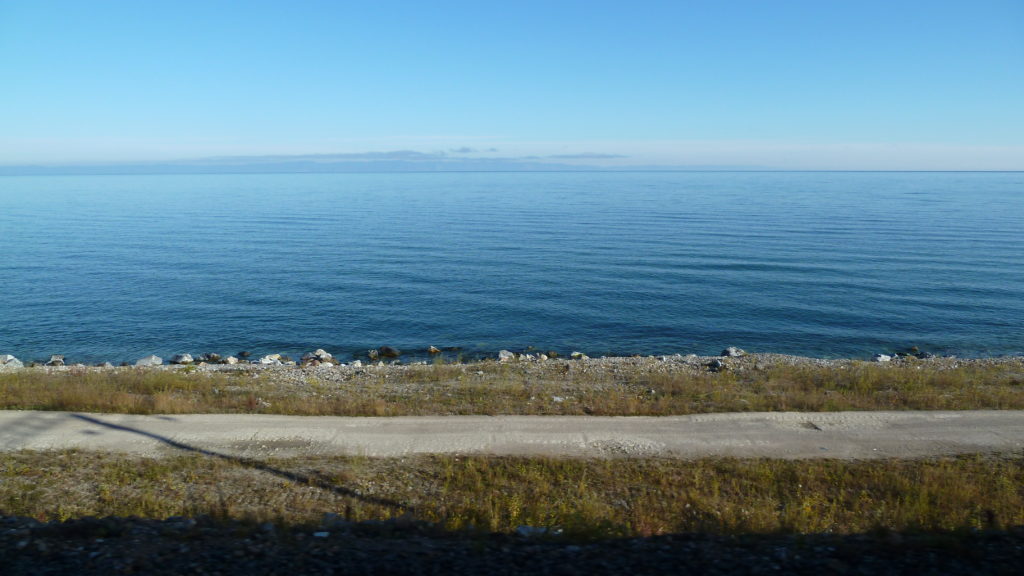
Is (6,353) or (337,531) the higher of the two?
(337,531)

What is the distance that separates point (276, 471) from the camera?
486 inches

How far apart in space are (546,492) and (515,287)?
32536 mm

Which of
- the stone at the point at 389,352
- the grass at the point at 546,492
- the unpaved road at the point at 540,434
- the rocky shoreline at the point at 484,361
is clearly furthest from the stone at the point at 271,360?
the grass at the point at 546,492

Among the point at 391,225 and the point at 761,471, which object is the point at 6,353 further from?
the point at 391,225

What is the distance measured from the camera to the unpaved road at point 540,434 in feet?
44.2

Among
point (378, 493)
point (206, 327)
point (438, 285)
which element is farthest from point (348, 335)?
point (378, 493)

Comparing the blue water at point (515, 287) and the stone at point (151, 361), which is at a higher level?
the blue water at point (515, 287)

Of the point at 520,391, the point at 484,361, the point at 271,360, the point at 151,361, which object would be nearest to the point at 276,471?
the point at 520,391

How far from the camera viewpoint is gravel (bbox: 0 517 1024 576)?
7738mm

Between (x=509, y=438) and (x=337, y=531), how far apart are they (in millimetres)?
5417

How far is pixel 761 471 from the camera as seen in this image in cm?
1234

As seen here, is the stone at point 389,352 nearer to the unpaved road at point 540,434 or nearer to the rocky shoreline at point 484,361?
the rocky shoreline at point 484,361

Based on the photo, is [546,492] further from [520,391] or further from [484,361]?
[484,361]

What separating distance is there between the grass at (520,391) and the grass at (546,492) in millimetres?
3387
